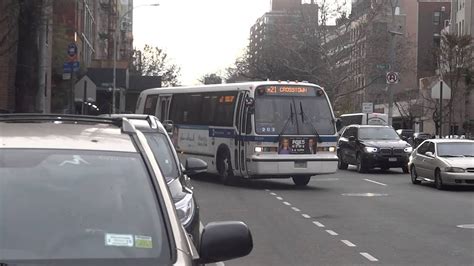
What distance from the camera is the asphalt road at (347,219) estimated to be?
9133mm

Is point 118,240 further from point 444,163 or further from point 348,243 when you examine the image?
point 444,163

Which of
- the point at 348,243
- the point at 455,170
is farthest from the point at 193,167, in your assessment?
the point at 455,170

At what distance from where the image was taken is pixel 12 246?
3363 millimetres

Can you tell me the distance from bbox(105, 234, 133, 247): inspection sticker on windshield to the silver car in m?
15.8

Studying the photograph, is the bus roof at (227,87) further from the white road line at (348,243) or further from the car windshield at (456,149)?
the white road line at (348,243)

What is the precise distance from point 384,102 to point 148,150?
9487 cm

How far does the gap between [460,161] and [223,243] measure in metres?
15.7

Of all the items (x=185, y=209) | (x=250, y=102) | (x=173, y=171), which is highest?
(x=250, y=102)

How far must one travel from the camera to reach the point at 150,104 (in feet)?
82.5

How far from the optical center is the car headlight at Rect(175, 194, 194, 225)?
684 cm

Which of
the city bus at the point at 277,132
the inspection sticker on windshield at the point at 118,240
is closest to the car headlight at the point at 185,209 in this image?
the inspection sticker on windshield at the point at 118,240

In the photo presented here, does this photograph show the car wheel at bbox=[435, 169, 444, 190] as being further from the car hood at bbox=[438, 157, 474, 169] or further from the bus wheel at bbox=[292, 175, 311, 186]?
the bus wheel at bbox=[292, 175, 311, 186]

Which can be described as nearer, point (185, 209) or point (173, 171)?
point (185, 209)

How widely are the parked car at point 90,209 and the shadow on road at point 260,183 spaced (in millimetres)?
14791
